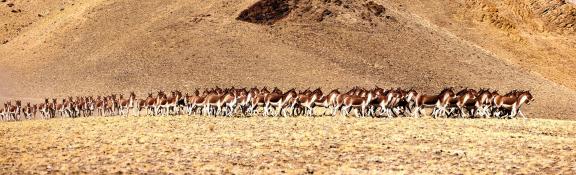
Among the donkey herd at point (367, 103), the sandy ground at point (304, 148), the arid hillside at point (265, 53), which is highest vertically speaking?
the arid hillside at point (265, 53)

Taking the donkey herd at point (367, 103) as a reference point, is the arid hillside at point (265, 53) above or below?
above

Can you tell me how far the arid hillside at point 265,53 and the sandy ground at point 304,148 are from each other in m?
28.4

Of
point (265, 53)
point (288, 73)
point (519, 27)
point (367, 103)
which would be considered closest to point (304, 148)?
point (367, 103)

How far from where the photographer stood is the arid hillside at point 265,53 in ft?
214

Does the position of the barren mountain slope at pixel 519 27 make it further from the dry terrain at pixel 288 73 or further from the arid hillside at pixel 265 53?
the arid hillside at pixel 265 53

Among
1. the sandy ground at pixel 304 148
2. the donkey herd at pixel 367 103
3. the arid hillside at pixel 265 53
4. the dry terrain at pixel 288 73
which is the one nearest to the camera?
the sandy ground at pixel 304 148

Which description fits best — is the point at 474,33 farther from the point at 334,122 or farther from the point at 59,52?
the point at 334,122

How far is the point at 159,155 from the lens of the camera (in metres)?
20.8

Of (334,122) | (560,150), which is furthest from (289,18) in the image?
(560,150)

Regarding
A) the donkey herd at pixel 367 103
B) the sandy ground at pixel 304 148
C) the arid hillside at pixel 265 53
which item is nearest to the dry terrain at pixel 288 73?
the sandy ground at pixel 304 148

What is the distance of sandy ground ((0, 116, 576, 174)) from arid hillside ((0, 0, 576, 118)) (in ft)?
93.3

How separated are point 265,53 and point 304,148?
157 feet

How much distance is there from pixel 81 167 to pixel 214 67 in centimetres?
4887

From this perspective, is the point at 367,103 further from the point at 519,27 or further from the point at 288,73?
the point at 519,27
